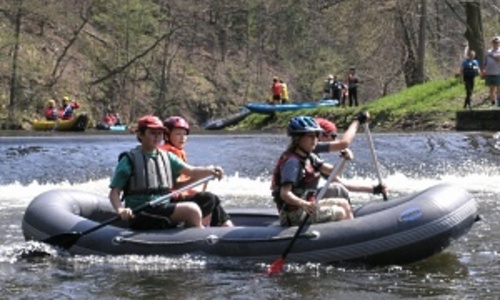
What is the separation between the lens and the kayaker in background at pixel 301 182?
727 cm

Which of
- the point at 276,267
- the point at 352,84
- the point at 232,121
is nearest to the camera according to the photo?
the point at 276,267

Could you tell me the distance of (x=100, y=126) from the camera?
33688 mm

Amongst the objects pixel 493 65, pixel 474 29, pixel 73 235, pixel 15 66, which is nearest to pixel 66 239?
pixel 73 235

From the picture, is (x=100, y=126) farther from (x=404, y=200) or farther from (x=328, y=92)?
(x=404, y=200)

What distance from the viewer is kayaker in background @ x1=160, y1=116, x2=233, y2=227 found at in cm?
805

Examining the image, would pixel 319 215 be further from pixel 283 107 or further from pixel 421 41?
pixel 283 107

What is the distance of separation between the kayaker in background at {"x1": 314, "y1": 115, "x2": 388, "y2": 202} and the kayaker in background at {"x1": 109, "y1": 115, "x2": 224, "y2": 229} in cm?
110

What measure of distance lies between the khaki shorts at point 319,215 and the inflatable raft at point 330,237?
0.37ft

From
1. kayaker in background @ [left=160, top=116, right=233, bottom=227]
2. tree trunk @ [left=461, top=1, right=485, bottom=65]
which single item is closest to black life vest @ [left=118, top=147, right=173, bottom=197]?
kayaker in background @ [left=160, top=116, right=233, bottom=227]

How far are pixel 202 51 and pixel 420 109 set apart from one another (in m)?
28.1

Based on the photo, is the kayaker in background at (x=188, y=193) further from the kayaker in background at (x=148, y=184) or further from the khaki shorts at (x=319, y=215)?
the khaki shorts at (x=319, y=215)

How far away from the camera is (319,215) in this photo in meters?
7.50

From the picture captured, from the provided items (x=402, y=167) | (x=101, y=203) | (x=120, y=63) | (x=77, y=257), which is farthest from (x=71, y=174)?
(x=120, y=63)

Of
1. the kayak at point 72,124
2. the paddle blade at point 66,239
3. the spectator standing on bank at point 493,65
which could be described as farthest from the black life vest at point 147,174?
the kayak at point 72,124
